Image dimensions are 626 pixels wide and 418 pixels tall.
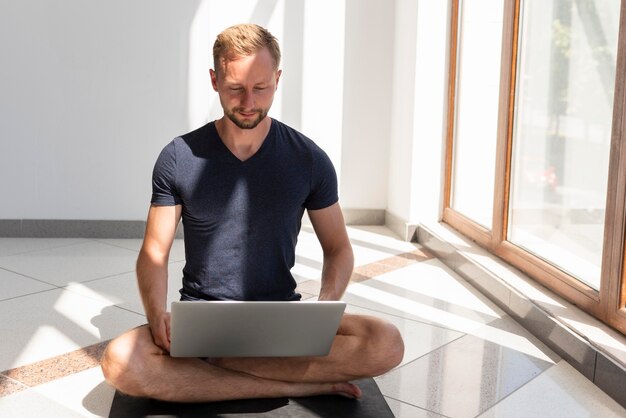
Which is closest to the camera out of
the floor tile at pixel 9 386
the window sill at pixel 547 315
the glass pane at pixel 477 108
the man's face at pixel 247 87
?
the man's face at pixel 247 87

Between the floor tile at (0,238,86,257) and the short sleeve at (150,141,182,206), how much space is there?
213 centimetres

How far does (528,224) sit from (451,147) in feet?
3.37

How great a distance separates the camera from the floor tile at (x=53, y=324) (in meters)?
2.67

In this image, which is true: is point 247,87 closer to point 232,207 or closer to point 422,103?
point 232,207

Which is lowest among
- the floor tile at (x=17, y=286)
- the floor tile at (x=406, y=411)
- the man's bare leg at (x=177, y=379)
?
the floor tile at (x=17, y=286)

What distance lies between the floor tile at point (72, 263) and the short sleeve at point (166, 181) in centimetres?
150

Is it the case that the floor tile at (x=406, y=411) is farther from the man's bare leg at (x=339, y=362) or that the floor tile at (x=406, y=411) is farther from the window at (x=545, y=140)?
the window at (x=545, y=140)

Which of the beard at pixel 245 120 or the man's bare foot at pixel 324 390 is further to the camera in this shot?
the man's bare foot at pixel 324 390

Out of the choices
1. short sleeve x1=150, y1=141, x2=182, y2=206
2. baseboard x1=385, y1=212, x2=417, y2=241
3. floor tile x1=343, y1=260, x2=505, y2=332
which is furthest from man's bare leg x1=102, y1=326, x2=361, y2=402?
baseboard x1=385, y1=212, x2=417, y2=241

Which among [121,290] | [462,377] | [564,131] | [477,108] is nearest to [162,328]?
[462,377]

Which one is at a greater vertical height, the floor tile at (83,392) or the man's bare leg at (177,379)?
the man's bare leg at (177,379)

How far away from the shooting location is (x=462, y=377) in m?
2.56

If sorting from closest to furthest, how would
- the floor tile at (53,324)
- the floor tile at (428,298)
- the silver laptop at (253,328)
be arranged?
the silver laptop at (253,328), the floor tile at (53,324), the floor tile at (428,298)

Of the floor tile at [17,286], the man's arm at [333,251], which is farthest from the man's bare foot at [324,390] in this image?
the floor tile at [17,286]
